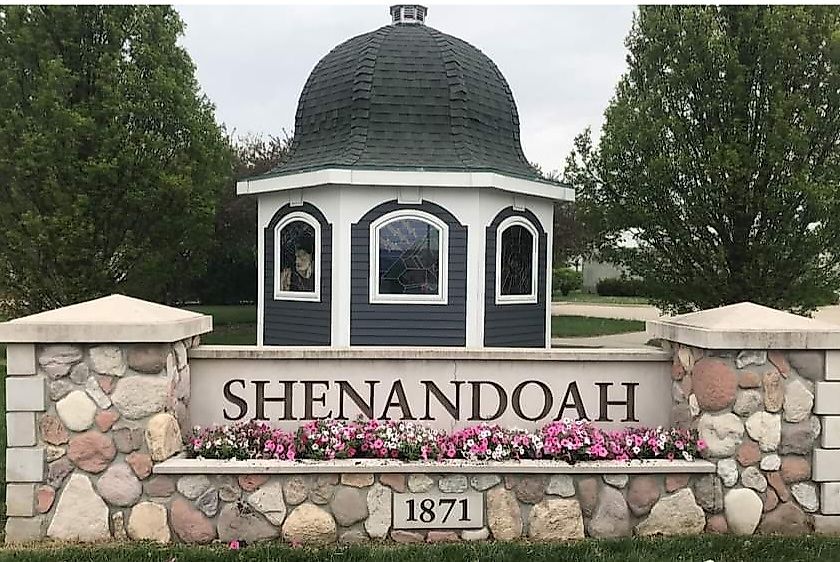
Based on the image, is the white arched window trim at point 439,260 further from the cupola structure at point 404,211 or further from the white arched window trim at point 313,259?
the white arched window trim at point 313,259

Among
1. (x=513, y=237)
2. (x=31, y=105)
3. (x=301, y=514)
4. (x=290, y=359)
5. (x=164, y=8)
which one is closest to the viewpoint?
(x=301, y=514)

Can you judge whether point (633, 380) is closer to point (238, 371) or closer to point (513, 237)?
point (238, 371)

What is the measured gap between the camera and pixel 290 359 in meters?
4.94

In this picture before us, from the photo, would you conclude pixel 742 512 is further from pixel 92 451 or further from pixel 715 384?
pixel 92 451

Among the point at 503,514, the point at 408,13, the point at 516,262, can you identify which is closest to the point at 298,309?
the point at 516,262

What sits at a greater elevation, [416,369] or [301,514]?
[416,369]

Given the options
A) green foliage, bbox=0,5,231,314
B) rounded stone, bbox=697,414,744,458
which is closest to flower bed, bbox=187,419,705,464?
rounded stone, bbox=697,414,744,458

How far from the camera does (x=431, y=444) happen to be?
4621 millimetres

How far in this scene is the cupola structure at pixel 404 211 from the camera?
9.30 m

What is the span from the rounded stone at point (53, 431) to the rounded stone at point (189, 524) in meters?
0.73

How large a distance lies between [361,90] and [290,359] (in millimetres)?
6056

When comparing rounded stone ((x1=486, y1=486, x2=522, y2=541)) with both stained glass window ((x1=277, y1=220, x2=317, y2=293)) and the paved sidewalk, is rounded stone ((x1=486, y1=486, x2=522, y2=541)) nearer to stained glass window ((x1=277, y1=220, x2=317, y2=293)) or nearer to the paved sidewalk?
stained glass window ((x1=277, y1=220, x2=317, y2=293))

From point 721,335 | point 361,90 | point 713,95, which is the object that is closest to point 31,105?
point 361,90

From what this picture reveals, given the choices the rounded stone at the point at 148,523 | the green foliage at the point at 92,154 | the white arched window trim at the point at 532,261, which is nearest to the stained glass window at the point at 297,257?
the white arched window trim at the point at 532,261
